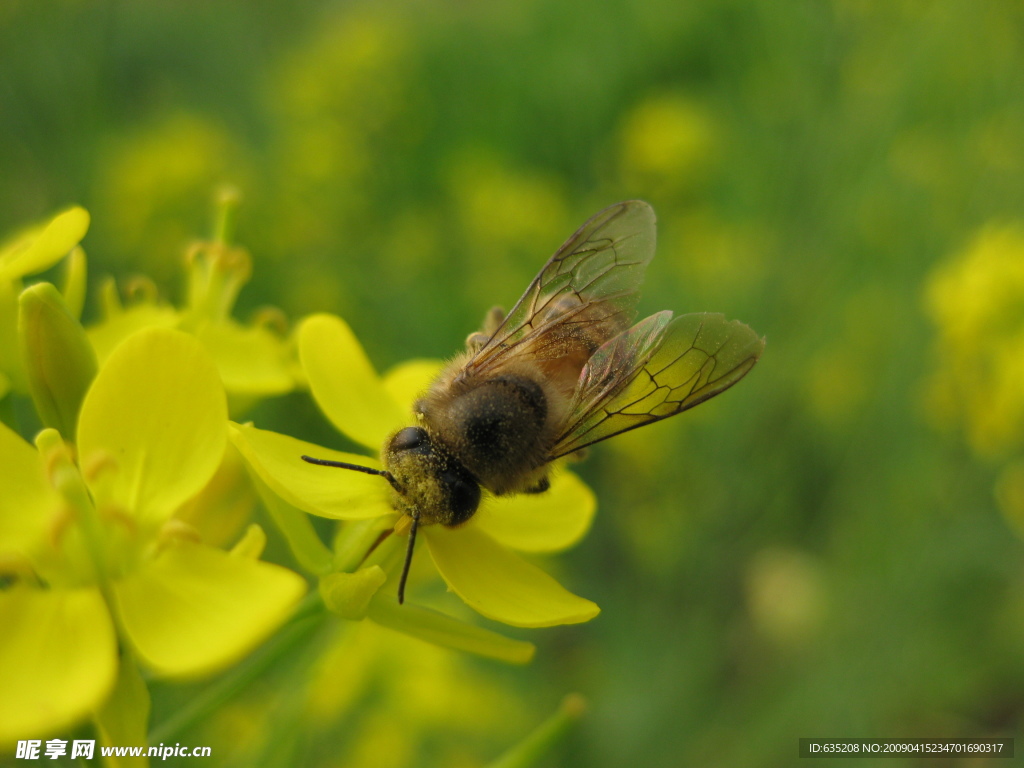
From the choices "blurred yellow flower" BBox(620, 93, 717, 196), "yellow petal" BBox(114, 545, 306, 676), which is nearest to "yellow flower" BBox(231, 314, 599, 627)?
"yellow petal" BBox(114, 545, 306, 676)

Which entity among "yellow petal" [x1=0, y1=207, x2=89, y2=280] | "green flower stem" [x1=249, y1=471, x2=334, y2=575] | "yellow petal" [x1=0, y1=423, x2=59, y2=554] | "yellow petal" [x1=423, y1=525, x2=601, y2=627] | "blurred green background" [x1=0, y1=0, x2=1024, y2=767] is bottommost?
"blurred green background" [x1=0, y1=0, x2=1024, y2=767]

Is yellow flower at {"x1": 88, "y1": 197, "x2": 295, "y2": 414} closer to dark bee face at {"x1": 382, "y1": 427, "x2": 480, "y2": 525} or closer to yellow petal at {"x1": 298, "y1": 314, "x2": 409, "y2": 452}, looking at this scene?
yellow petal at {"x1": 298, "y1": 314, "x2": 409, "y2": 452}

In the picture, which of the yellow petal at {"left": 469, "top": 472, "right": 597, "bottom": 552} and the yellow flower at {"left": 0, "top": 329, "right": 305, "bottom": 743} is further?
the yellow petal at {"left": 469, "top": 472, "right": 597, "bottom": 552}

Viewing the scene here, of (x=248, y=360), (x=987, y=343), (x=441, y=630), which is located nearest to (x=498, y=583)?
(x=441, y=630)

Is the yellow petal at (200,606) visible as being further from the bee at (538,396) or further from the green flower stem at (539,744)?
the green flower stem at (539,744)

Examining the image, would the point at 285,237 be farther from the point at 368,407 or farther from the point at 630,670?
the point at 368,407
